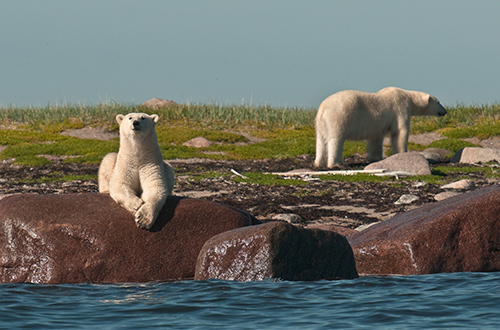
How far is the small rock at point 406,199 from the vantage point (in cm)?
1426

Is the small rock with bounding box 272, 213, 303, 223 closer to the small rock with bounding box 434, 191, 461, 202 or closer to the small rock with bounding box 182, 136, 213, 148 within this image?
the small rock with bounding box 434, 191, 461, 202

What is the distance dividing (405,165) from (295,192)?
170 inches

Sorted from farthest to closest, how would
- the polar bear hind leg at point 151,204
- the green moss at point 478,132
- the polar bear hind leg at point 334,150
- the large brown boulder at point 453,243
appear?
the green moss at point 478,132 → the polar bear hind leg at point 334,150 → the large brown boulder at point 453,243 → the polar bear hind leg at point 151,204

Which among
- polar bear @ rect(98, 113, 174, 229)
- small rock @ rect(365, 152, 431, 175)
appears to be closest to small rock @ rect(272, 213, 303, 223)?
polar bear @ rect(98, 113, 174, 229)

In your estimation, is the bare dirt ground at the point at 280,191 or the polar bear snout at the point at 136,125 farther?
the bare dirt ground at the point at 280,191

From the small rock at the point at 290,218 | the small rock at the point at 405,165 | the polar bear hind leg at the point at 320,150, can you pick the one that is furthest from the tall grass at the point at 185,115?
the small rock at the point at 290,218

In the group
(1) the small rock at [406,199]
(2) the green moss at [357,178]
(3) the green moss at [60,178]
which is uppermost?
(2) the green moss at [357,178]

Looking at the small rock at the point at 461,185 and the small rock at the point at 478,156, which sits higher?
the small rock at the point at 478,156

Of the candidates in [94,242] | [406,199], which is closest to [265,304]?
[94,242]

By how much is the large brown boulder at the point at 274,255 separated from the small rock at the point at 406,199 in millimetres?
6337

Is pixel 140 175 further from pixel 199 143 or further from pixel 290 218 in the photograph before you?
pixel 199 143

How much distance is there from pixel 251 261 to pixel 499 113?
3182 centimetres

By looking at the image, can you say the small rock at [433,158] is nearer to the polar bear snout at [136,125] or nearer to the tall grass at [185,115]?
the tall grass at [185,115]

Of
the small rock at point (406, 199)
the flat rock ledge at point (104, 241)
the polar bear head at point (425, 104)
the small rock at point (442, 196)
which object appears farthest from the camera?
the polar bear head at point (425, 104)
